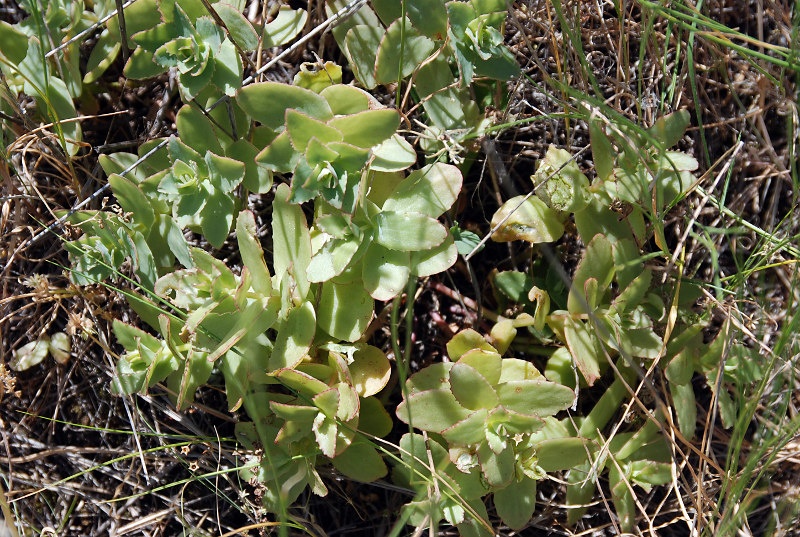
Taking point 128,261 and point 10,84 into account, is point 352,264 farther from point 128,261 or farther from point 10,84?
point 10,84

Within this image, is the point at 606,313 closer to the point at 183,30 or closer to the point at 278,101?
the point at 278,101

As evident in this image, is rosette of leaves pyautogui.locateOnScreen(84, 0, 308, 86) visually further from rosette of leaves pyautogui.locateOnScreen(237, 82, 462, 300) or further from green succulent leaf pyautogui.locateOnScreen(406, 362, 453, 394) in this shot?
green succulent leaf pyautogui.locateOnScreen(406, 362, 453, 394)

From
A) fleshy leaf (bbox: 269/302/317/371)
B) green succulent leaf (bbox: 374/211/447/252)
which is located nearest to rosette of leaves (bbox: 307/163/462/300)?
green succulent leaf (bbox: 374/211/447/252)

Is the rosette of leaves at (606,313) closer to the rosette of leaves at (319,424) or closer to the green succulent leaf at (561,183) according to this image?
the green succulent leaf at (561,183)

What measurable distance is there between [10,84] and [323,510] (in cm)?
159

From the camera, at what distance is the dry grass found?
1921mm

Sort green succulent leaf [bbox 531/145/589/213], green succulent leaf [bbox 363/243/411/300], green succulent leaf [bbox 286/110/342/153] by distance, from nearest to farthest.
A: 1. green succulent leaf [bbox 286/110/342/153]
2. green succulent leaf [bbox 363/243/411/300]
3. green succulent leaf [bbox 531/145/589/213]

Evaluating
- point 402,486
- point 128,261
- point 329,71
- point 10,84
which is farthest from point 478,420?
point 10,84

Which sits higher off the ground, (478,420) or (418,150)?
(418,150)

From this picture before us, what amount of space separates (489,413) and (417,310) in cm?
50

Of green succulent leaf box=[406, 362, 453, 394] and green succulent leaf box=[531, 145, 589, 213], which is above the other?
green succulent leaf box=[531, 145, 589, 213]

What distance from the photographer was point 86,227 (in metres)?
1.83

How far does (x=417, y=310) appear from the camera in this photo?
78.2 inches

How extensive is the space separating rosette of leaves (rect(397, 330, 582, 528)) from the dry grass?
275 mm
